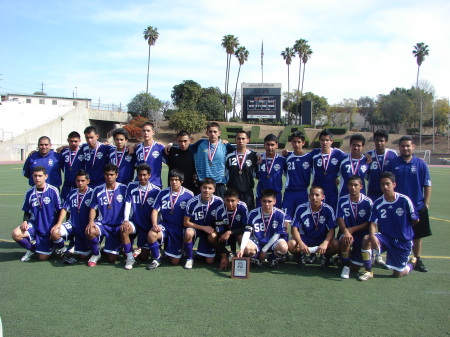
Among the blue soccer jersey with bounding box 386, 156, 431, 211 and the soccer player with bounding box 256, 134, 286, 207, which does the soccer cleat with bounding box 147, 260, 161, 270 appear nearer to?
the soccer player with bounding box 256, 134, 286, 207

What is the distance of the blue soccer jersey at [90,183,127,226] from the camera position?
5.37 m

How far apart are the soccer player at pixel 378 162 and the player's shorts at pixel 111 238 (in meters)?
3.80

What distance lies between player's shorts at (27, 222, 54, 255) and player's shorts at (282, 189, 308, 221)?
137 inches

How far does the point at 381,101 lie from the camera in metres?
67.6

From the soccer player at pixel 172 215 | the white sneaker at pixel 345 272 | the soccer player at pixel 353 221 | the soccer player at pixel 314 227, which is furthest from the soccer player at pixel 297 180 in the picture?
the soccer player at pixel 172 215

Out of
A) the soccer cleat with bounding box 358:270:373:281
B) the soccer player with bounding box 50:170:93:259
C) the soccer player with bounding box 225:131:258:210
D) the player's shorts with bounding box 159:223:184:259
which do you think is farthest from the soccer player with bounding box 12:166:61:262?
the soccer cleat with bounding box 358:270:373:281

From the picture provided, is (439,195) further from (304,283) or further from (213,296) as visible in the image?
(213,296)

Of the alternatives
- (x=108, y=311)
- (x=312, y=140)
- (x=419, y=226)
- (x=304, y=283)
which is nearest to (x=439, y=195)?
(x=419, y=226)

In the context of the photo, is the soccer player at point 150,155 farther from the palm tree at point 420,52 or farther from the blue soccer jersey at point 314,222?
the palm tree at point 420,52

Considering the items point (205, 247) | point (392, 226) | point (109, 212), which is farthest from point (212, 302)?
point (392, 226)

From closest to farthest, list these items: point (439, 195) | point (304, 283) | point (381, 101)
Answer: point (304, 283) < point (439, 195) < point (381, 101)

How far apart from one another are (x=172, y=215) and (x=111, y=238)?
908 mm

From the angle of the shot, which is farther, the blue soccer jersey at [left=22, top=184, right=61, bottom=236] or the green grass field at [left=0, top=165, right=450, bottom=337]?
the blue soccer jersey at [left=22, top=184, right=61, bottom=236]

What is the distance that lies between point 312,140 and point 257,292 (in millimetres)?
44275
